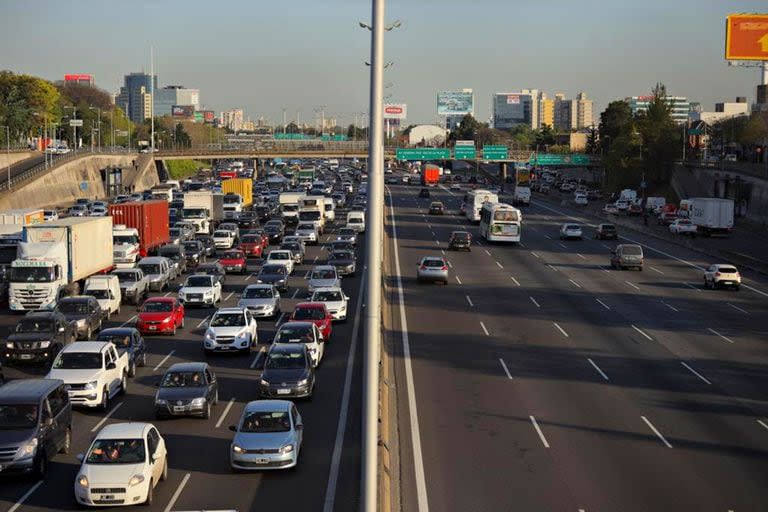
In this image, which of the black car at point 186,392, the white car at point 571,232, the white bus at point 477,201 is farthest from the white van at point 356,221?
the black car at point 186,392

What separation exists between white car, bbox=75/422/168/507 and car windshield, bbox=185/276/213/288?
2431 cm

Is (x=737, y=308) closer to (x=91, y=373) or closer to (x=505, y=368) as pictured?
(x=505, y=368)

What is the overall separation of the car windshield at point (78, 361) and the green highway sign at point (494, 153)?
136021 mm

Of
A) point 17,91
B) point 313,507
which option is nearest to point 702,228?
point 313,507

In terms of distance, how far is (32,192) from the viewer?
339 ft

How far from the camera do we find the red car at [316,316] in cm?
3478

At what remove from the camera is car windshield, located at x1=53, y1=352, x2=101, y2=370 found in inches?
1031

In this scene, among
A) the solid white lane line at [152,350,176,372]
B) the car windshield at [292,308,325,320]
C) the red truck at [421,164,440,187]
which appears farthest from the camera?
the red truck at [421,164,440,187]

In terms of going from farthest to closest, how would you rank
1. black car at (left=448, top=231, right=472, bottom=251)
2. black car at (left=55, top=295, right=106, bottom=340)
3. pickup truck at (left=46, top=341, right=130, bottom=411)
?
black car at (left=448, top=231, right=472, bottom=251)
black car at (left=55, top=295, right=106, bottom=340)
pickup truck at (left=46, top=341, right=130, bottom=411)

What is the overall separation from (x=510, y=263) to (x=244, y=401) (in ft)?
118

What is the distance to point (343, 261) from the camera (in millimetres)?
53312

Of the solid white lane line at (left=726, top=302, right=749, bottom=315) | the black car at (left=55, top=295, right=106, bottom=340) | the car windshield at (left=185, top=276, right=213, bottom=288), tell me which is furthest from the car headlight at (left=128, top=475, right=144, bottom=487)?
the solid white lane line at (left=726, top=302, right=749, bottom=315)

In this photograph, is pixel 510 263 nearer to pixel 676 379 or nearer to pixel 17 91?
pixel 676 379

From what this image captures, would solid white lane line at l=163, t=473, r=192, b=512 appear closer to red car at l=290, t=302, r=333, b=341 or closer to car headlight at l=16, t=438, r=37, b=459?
car headlight at l=16, t=438, r=37, b=459
